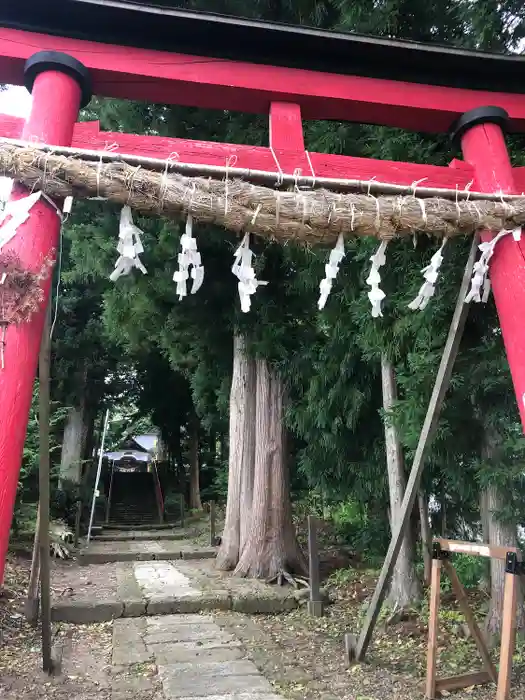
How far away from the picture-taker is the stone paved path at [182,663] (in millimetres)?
3967

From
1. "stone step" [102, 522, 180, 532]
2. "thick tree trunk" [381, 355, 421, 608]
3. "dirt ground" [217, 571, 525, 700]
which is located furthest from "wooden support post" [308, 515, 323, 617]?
"stone step" [102, 522, 180, 532]

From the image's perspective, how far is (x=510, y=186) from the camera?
3156 mm

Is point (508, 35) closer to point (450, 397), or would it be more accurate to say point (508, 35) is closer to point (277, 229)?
point (450, 397)

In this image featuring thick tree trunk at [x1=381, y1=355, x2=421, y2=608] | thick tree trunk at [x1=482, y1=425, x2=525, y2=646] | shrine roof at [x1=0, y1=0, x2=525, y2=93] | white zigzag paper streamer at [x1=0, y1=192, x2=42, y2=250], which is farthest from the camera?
thick tree trunk at [x1=381, y1=355, x2=421, y2=608]

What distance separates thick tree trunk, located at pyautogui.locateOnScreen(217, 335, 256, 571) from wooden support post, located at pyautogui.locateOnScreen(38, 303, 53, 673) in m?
4.61

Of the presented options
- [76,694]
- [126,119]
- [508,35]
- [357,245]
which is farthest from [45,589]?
[508,35]

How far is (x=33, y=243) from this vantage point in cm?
240

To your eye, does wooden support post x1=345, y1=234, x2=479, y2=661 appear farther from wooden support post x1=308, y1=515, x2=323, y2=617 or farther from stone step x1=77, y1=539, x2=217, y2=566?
stone step x1=77, y1=539, x2=217, y2=566

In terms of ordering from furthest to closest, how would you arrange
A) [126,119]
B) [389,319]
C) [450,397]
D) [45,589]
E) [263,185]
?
[126,119] → [389,319] → [450,397] → [45,589] → [263,185]

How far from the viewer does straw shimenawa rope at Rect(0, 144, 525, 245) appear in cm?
248

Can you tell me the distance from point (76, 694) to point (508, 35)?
6.21m

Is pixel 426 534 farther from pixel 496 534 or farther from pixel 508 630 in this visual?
pixel 508 630

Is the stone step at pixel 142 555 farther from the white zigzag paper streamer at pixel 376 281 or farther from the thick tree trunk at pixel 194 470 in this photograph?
the white zigzag paper streamer at pixel 376 281

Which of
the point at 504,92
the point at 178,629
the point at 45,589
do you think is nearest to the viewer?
the point at 504,92
